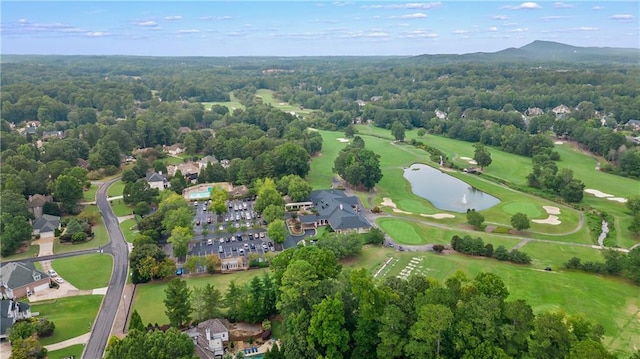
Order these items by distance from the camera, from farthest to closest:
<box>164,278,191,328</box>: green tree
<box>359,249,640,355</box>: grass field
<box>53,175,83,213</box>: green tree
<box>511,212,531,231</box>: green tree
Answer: <box>53,175,83,213</box>: green tree
<box>511,212,531,231</box>: green tree
<box>359,249,640,355</box>: grass field
<box>164,278,191,328</box>: green tree

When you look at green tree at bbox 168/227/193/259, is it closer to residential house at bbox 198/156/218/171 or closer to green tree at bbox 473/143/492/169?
residential house at bbox 198/156/218/171

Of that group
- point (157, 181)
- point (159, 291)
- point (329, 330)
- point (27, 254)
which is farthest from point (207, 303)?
point (157, 181)

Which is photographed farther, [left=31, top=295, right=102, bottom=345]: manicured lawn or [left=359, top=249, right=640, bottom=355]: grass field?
[left=359, top=249, right=640, bottom=355]: grass field

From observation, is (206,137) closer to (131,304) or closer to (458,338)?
(131,304)

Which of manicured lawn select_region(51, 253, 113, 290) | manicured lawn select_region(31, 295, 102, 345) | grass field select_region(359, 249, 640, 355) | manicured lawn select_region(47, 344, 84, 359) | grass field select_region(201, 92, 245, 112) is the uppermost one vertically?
grass field select_region(201, 92, 245, 112)

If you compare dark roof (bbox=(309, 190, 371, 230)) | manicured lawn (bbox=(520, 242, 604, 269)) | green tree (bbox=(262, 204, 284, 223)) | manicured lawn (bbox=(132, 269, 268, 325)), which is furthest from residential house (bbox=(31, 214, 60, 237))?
manicured lawn (bbox=(520, 242, 604, 269))

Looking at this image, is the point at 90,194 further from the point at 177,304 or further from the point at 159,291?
the point at 177,304
